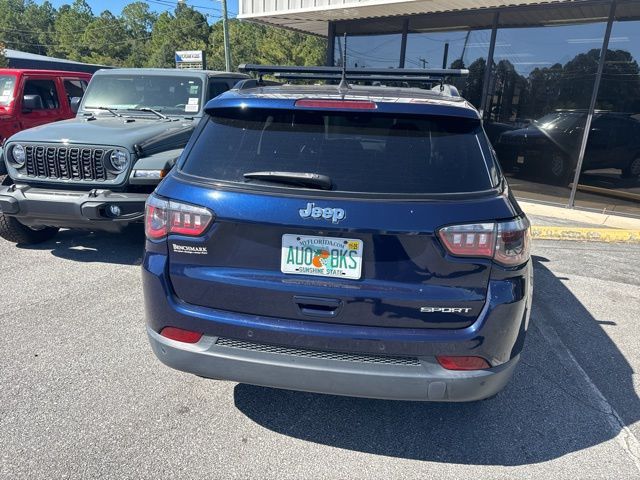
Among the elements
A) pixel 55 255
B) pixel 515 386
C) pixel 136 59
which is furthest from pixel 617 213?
pixel 136 59

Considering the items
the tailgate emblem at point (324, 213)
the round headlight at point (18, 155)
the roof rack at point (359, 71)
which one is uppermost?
the roof rack at point (359, 71)

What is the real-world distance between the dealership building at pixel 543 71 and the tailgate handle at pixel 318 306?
6.48 meters

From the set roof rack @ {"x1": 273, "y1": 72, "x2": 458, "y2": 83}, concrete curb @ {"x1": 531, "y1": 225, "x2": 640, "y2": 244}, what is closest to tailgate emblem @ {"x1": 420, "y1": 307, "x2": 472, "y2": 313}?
roof rack @ {"x1": 273, "y1": 72, "x2": 458, "y2": 83}

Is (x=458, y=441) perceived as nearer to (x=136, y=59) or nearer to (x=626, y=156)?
(x=626, y=156)

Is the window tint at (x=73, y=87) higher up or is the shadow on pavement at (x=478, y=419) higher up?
the window tint at (x=73, y=87)

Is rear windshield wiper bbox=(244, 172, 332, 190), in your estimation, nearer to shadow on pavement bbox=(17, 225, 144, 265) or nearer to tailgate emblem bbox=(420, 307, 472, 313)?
tailgate emblem bbox=(420, 307, 472, 313)

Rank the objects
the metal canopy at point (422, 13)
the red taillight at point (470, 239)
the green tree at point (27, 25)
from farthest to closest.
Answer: the green tree at point (27, 25) → the metal canopy at point (422, 13) → the red taillight at point (470, 239)

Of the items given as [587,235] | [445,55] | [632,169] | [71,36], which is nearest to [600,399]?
[587,235]

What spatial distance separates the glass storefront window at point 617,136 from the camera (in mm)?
7324

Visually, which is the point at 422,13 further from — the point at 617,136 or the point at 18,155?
the point at 18,155

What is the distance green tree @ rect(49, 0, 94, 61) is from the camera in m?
87.6

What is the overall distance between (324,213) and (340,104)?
56 centimetres

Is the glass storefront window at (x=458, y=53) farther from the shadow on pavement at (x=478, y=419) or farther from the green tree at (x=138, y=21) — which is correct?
the green tree at (x=138, y=21)

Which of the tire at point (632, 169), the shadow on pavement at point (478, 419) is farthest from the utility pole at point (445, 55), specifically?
the shadow on pavement at point (478, 419)
